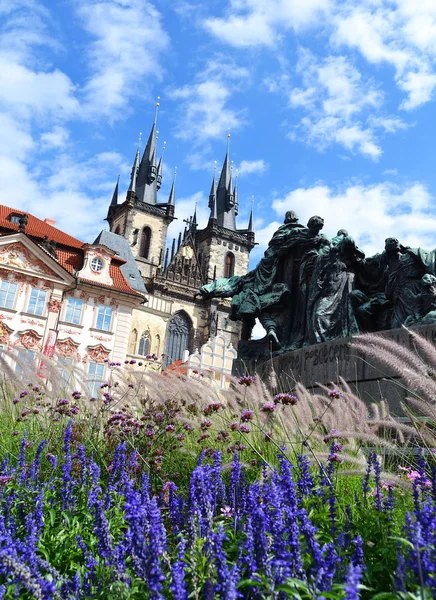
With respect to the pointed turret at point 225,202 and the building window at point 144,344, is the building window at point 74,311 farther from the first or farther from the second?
the pointed turret at point 225,202

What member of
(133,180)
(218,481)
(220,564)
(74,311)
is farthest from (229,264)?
(220,564)

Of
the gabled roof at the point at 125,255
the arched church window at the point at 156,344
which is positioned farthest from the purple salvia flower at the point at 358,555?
the arched church window at the point at 156,344

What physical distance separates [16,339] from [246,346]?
70.1 feet

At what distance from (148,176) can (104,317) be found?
149 ft

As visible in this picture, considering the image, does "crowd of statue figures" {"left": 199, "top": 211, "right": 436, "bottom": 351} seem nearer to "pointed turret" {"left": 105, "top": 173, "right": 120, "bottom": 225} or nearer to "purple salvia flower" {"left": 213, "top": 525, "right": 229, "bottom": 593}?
"purple salvia flower" {"left": 213, "top": 525, "right": 229, "bottom": 593}

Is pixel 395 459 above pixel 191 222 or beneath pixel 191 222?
beneath

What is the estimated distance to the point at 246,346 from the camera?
970 cm

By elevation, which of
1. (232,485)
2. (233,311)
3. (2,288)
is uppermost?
(2,288)

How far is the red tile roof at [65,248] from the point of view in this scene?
32.2 m

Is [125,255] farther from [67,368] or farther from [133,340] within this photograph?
[67,368]

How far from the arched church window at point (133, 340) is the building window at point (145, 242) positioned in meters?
19.6

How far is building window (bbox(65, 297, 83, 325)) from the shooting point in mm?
30609

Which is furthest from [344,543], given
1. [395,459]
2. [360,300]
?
[360,300]

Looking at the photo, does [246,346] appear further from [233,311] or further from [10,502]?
[10,502]
